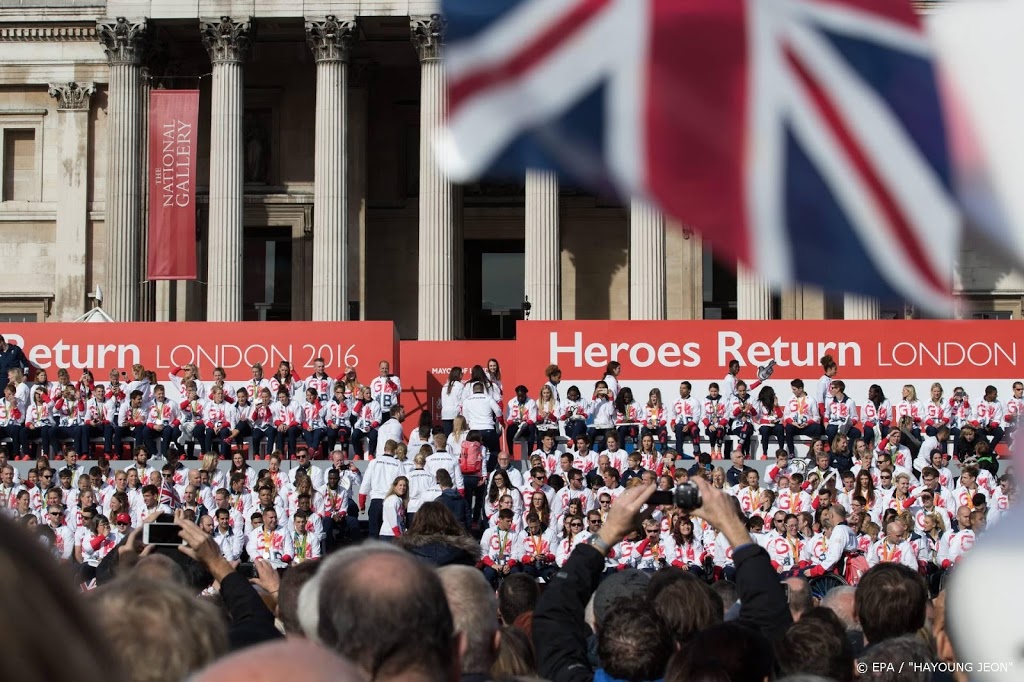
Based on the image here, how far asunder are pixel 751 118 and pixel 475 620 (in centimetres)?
167

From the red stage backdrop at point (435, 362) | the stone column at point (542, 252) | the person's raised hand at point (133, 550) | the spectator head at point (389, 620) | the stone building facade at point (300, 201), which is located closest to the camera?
the spectator head at point (389, 620)

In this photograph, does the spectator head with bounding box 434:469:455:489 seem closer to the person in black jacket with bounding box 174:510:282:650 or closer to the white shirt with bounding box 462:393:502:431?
the white shirt with bounding box 462:393:502:431

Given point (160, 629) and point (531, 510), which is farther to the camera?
point (531, 510)

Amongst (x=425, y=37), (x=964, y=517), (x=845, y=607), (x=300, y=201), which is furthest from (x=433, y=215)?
(x=845, y=607)

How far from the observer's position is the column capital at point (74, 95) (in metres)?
44.8

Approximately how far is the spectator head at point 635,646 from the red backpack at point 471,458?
20015mm

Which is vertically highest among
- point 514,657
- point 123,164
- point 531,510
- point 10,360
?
point 123,164

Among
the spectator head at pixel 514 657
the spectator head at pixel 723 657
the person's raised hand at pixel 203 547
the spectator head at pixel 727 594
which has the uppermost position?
the person's raised hand at pixel 203 547

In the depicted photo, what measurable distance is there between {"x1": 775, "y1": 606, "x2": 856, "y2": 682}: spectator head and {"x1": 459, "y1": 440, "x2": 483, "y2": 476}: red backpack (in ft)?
66.0

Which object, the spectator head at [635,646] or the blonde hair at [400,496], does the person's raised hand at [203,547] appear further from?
the blonde hair at [400,496]

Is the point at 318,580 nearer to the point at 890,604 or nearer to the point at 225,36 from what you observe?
the point at 890,604

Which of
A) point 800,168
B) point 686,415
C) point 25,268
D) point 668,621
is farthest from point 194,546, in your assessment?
point 25,268

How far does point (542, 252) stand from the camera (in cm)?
4006

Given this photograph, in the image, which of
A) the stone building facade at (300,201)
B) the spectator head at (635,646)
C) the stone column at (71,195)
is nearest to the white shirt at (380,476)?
the stone building facade at (300,201)
